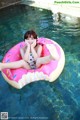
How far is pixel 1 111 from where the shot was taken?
196 inches

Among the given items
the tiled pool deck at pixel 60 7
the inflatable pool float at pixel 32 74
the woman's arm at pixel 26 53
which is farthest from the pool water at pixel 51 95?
the tiled pool deck at pixel 60 7

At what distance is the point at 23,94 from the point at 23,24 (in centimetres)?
538

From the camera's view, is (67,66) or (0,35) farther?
(0,35)

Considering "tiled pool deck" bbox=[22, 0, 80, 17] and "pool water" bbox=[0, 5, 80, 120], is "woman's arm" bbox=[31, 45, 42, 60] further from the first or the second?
"tiled pool deck" bbox=[22, 0, 80, 17]

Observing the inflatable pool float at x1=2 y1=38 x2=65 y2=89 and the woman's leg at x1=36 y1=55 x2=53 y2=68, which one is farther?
the woman's leg at x1=36 y1=55 x2=53 y2=68

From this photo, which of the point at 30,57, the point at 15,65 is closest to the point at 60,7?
the point at 30,57

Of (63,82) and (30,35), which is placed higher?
(30,35)

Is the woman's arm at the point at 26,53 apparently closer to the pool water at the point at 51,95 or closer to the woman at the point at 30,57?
the woman at the point at 30,57

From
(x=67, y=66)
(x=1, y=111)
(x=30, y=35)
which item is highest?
(x=30, y=35)

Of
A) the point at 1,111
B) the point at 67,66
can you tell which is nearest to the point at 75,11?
the point at 67,66

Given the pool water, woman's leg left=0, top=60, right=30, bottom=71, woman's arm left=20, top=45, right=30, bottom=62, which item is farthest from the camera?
woman's arm left=20, top=45, right=30, bottom=62

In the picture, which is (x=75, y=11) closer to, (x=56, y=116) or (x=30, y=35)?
(x=30, y=35)

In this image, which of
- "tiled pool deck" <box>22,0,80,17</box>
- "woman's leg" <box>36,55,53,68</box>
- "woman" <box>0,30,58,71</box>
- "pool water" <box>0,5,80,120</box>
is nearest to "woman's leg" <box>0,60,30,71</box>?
"woman" <box>0,30,58,71</box>

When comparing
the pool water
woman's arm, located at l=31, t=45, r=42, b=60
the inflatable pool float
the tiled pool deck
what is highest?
the tiled pool deck
